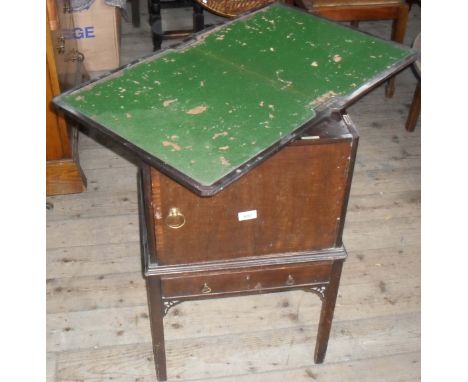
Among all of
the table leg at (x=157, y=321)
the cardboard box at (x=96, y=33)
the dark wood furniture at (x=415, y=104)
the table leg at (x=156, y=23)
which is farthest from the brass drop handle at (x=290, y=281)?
the table leg at (x=156, y=23)

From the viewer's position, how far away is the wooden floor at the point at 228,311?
7.14 feet

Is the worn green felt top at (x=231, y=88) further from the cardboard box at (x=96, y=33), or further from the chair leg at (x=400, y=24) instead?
the cardboard box at (x=96, y=33)

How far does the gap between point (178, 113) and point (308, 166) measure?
36 cm

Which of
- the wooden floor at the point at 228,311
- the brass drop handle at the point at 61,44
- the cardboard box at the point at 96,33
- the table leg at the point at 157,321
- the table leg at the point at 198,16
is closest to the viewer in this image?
the table leg at the point at 157,321

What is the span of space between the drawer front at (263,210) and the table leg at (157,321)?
100 mm

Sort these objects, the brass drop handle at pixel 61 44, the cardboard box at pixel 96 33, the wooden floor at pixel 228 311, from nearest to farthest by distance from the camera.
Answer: the wooden floor at pixel 228 311, the brass drop handle at pixel 61 44, the cardboard box at pixel 96 33

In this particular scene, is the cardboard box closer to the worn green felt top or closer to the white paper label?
the worn green felt top

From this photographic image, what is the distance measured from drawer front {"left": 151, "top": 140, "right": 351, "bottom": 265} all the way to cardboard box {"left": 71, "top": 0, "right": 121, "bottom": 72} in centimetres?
189

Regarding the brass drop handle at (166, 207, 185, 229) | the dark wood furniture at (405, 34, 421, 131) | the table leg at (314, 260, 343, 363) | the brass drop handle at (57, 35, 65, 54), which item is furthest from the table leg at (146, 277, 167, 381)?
the dark wood furniture at (405, 34, 421, 131)

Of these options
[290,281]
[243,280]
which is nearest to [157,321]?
[243,280]

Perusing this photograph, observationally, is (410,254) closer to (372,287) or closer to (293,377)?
(372,287)

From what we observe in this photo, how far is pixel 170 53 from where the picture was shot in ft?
6.14

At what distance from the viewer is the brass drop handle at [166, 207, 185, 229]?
1.58 meters

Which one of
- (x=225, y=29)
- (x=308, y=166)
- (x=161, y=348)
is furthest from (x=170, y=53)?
(x=161, y=348)
